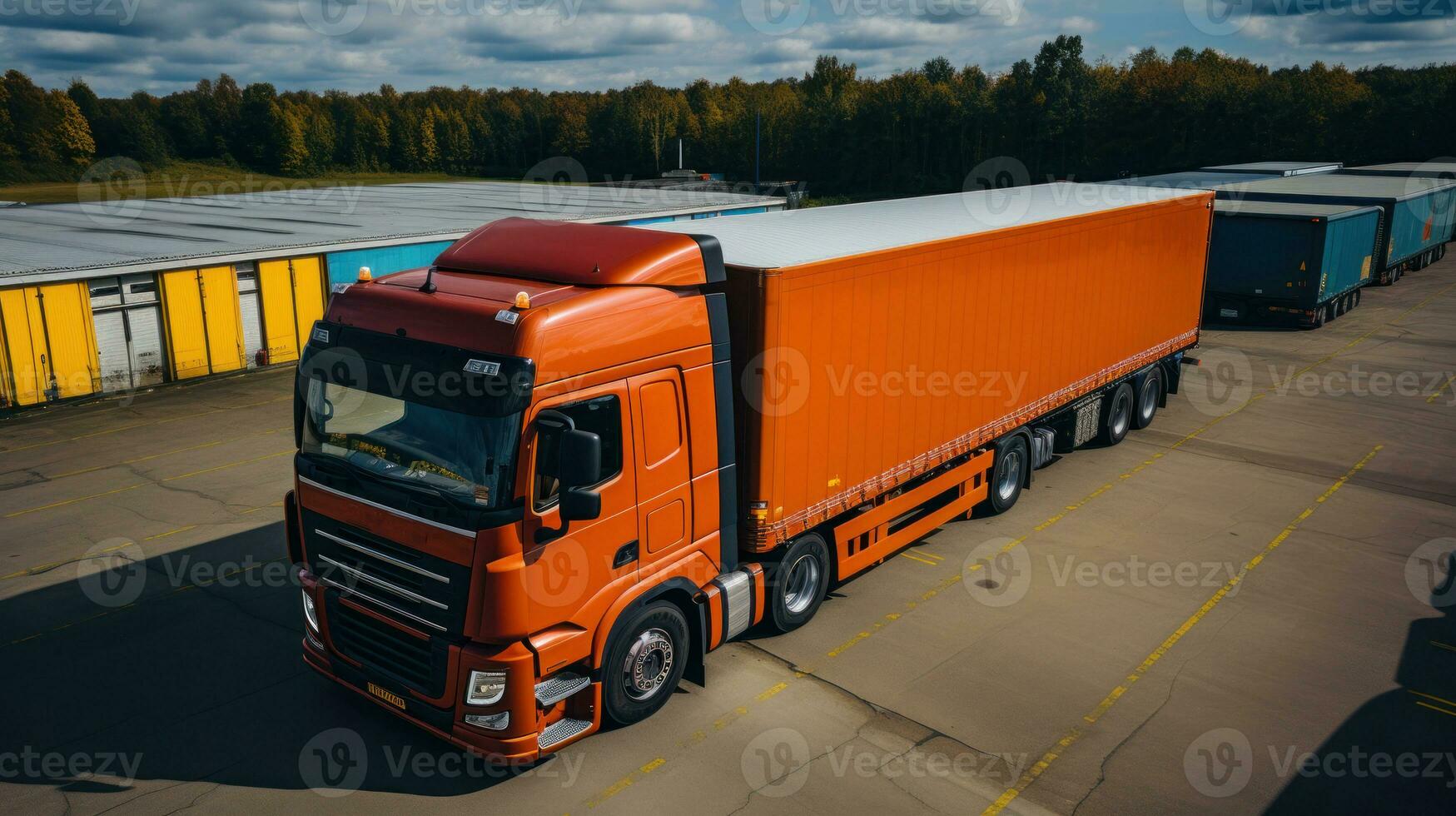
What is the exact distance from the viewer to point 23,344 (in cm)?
1816

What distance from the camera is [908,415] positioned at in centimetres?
995

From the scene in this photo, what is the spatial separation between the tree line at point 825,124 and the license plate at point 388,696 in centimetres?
6740

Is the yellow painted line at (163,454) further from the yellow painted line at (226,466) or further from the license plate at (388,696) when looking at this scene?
the license plate at (388,696)

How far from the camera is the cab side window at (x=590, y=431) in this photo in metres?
6.46

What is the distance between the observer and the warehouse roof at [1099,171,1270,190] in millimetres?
30078

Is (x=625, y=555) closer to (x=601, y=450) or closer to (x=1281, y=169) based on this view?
(x=601, y=450)

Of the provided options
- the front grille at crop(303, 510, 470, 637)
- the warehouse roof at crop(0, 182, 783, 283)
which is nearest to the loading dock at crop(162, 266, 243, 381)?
the warehouse roof at crop(0, 182, 783, 283)

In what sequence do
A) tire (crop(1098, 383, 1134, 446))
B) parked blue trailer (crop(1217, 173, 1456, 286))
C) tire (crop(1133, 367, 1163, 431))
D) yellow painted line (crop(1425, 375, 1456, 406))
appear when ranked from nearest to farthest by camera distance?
tire (crop(1098, 383, 1134, 446)) < tire (crop(1133, 367, 1163, 431)) < yellow painted line (crop(1425, 375, 1456, 406)) < parked blue trailer (crop(1217, 173, 1456, 286))

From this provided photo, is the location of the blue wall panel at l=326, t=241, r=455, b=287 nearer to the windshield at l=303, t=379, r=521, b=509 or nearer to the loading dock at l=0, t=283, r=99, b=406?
the loading dock at l=0, t=283, r=99, b=406

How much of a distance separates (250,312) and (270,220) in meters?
7.49

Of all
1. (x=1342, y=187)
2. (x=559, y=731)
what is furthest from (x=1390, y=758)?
(x=1342, y=187)

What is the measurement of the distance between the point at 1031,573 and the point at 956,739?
375 centimetres

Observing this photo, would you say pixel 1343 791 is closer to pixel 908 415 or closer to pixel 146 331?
pixel 908 415

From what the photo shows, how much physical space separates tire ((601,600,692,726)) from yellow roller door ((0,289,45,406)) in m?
17.0
